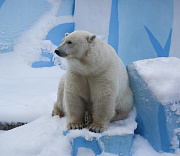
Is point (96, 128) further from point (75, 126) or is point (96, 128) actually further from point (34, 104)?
point (34, 104)

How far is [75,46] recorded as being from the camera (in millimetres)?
1943

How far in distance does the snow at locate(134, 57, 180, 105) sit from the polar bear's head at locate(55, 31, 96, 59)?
784 mm

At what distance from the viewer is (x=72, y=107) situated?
213cm

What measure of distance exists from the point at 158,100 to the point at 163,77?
280mm

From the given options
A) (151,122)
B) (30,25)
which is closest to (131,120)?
(151,122)

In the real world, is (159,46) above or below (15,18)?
below

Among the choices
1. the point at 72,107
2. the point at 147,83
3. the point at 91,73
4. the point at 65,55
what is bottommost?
the point at 72,107

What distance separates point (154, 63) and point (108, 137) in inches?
43.0

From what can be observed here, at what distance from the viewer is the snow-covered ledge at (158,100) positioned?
2.09 m

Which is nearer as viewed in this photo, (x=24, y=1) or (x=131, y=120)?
(x=131, y=120)

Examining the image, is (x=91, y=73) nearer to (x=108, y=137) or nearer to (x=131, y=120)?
(x=108, y=137)

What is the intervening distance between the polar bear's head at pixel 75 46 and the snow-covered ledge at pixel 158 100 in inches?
30.9

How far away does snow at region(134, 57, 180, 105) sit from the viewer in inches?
82.7

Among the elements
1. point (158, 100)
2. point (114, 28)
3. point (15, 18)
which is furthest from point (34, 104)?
point (15, 18)
